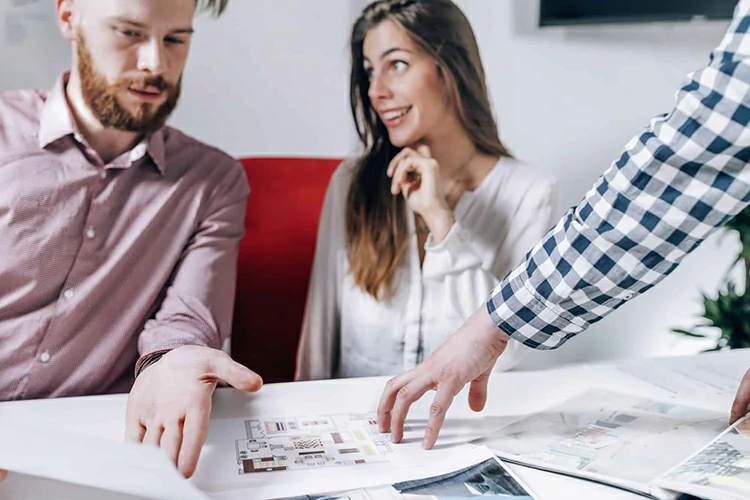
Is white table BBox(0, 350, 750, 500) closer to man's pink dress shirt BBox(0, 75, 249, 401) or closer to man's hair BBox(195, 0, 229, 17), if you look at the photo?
man's pink dress shirt BBox(0, 75, 249, 401)

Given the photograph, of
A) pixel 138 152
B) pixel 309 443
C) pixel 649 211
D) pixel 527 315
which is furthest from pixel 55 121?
pixel 649 211

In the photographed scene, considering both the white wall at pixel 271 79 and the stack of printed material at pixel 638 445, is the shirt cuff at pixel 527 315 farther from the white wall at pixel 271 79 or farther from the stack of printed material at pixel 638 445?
the white wall at pixel 271 79

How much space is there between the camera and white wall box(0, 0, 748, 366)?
4.04ft

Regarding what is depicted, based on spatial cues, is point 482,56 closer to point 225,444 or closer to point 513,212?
point 513,212

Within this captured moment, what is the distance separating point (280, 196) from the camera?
1333mm

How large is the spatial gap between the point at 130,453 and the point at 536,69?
3.60ft

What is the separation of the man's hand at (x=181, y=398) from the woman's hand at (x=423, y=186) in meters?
0.51

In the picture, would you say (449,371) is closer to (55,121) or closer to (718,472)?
(718,472)

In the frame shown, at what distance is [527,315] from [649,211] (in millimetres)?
199

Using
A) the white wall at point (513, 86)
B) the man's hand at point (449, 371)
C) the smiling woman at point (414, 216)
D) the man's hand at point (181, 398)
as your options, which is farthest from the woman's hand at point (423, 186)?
the man's hand at point (181, 398)

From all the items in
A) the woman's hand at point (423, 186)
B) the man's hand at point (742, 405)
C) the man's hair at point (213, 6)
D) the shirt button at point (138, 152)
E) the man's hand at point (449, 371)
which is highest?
the man's hair at point (213, 6)

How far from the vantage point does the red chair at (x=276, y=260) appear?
132 centimetres

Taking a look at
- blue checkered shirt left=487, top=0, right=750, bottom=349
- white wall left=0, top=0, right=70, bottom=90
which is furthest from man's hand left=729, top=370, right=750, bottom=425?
white wall left=0, top=0, right=70, bottom=90

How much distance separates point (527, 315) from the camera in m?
0.88
